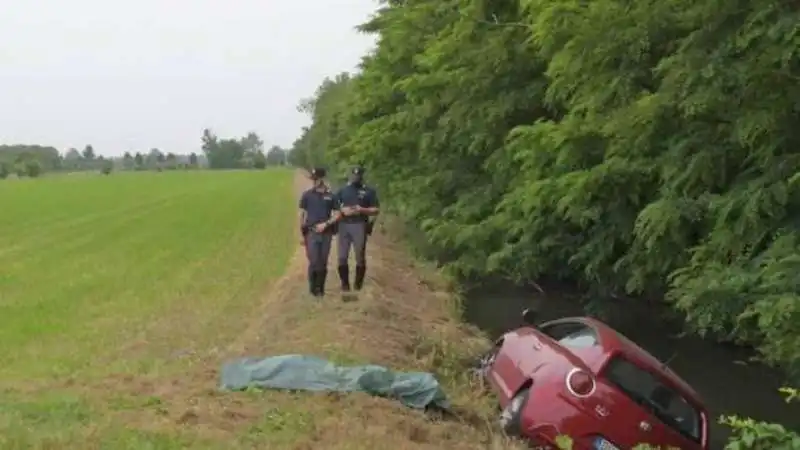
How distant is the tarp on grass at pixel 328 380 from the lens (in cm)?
998

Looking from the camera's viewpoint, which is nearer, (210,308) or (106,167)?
(210,308)

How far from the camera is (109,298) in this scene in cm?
1912

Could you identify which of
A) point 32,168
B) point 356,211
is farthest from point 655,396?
point 32,168

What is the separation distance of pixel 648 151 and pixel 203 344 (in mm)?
6546

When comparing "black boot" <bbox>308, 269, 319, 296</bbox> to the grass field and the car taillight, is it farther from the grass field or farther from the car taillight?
the car taillight

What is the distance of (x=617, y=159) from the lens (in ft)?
48.6

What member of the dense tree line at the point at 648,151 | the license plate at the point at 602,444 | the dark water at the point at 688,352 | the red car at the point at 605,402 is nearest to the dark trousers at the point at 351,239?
the dense tree line at the point at 648,151

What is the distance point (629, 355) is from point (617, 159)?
5.56 meters

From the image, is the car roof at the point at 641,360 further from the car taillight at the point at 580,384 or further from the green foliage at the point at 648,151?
the green foliage at the point at 648,151

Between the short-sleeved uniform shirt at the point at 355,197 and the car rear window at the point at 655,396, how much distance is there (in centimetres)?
638

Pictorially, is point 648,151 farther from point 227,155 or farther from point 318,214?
point 227,155

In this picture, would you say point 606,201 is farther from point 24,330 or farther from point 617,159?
point 24,330

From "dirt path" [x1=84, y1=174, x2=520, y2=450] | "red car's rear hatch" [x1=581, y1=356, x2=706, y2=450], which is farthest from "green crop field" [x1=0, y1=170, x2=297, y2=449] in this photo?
"red car's rear hatch" [x1=581, y1=356, x2=706, y2=450]

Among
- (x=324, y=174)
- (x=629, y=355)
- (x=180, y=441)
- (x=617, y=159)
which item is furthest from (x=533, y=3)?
(x=180, y=441)
